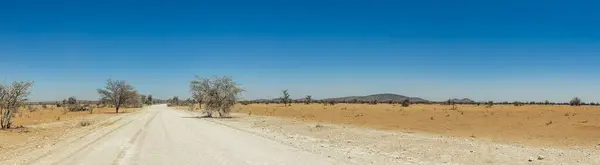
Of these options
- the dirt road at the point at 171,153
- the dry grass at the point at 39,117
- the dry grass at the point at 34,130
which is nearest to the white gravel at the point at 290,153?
the dirt road at the point at 171,153

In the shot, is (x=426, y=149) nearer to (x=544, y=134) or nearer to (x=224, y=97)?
(x=544, y=134)

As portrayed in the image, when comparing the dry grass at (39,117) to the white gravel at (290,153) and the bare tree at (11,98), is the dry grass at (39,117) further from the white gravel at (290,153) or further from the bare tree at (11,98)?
the white gravel at (290,153)

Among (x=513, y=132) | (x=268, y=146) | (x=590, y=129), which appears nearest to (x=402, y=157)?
(x=268, y=146)

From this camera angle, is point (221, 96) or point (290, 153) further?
point (221, 96)

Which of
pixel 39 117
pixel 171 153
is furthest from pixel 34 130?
pixel 39 117

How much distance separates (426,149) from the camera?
1658 centimetres

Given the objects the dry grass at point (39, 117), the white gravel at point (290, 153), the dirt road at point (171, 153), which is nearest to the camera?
the dirt road at point (171, 153)

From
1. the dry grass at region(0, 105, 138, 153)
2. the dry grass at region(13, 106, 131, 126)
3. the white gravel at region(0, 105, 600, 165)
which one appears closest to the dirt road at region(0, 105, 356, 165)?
the white gravel at region(0, 105, 600, 165)

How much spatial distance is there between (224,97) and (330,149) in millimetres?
32208

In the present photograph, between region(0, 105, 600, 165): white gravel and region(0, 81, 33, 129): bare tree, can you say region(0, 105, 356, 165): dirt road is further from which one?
region(0, 81, 33, 129): bare tree

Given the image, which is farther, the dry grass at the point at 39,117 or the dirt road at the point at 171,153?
the dry grass at the point at 39,117

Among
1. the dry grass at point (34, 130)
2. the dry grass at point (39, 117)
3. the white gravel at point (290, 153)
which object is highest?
the dry grass at point (39, 117)

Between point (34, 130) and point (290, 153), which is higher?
point (34, 130)

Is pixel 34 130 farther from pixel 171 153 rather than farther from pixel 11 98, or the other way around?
pixel 171 153
